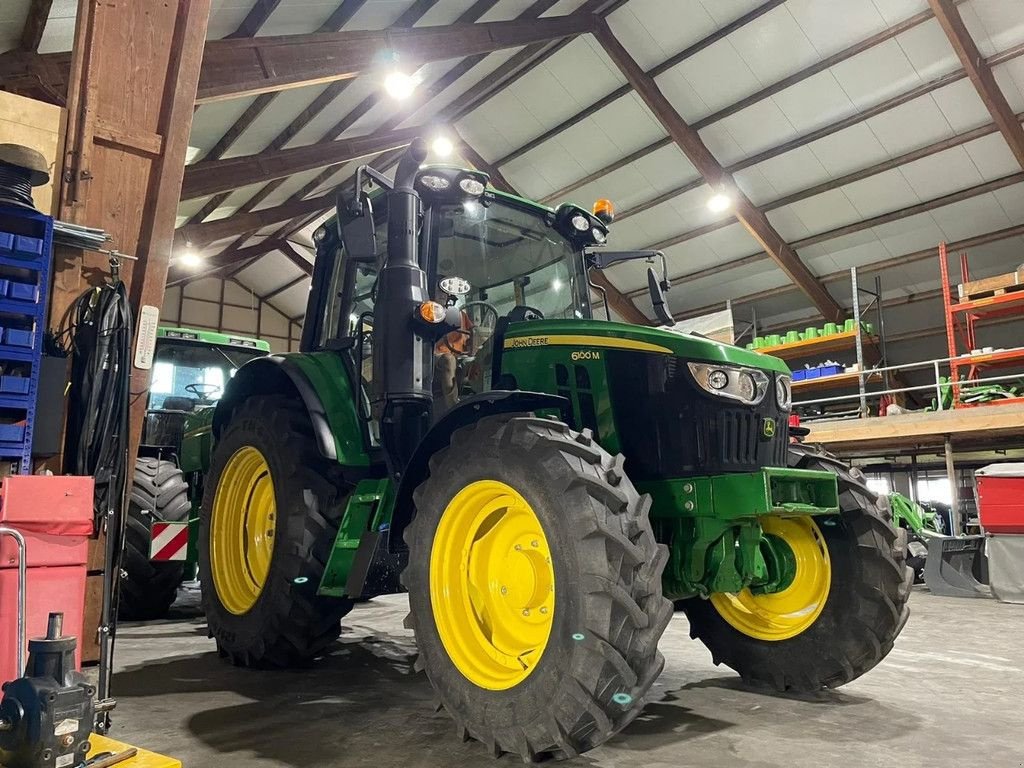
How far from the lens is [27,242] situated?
3234mm

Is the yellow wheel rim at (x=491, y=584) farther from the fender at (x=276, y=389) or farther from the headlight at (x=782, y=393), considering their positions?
the headlight at (x=782, y=393)

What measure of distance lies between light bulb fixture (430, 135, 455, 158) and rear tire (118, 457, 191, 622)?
8803 mm

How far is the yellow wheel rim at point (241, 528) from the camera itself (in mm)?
4309

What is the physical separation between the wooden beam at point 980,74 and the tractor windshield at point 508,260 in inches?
363

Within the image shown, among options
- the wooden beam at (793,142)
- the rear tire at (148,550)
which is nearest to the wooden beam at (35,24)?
the rear tire at (148,550)

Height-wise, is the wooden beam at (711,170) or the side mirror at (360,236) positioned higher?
the wooden beam at (711,170)

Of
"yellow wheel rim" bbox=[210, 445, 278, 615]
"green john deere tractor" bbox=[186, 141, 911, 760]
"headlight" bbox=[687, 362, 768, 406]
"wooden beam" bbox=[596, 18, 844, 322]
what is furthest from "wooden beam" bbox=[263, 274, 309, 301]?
"headlight" bbox=[687, 362, 768, 406]

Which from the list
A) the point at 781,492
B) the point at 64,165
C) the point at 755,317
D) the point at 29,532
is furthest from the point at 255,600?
the point at 755,317

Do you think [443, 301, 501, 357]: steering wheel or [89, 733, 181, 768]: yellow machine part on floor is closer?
[89, 733, 181, 768]: yellow machine part on floor

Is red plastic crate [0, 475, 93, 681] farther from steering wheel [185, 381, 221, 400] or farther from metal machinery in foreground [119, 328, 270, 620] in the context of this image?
steering wheel [185, 381, 221, 400]

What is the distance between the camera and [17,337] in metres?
3.21

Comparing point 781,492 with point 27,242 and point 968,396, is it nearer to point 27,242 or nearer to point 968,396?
point 27,242

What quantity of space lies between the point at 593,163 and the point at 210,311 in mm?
15655

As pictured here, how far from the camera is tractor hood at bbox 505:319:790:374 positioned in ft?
9.87
